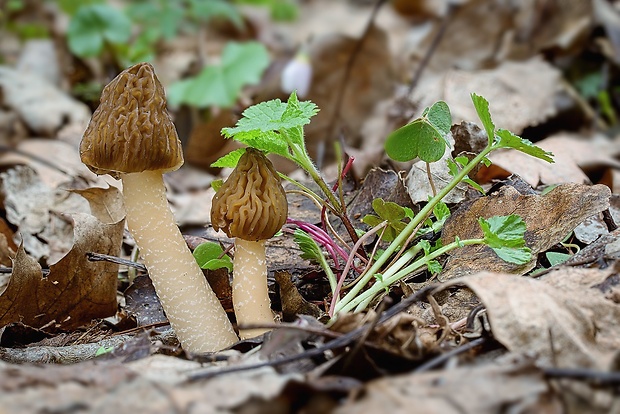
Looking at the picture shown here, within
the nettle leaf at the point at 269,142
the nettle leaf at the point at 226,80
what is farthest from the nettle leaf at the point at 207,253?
the nettle leaf at the point at 226,80

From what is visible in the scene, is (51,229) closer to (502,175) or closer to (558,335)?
(502,175)

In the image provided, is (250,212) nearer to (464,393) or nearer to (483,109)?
(483,109)

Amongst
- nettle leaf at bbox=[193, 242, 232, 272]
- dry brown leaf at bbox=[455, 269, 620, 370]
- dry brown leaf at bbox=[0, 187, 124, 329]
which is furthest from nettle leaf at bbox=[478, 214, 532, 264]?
dry brown leaf at bbox=[0, 187, 124, 329]

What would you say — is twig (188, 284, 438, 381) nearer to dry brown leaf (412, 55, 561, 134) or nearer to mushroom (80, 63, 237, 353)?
mushroom (80, 63, 237, 353)

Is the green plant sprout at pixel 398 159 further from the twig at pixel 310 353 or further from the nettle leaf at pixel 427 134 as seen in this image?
the twig at pixel 310 353

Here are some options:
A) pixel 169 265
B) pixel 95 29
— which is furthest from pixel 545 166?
pixel 95 29

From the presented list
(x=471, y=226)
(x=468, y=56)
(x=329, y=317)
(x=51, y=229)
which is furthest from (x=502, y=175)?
(x=468, y=56)
